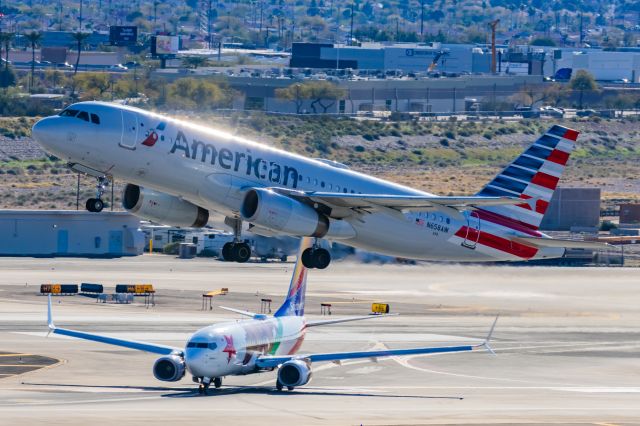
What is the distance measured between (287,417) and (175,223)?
Answer: 1250cm

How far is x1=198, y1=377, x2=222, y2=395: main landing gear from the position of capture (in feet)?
246

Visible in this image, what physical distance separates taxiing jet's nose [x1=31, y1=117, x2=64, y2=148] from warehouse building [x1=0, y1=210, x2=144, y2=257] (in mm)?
68368

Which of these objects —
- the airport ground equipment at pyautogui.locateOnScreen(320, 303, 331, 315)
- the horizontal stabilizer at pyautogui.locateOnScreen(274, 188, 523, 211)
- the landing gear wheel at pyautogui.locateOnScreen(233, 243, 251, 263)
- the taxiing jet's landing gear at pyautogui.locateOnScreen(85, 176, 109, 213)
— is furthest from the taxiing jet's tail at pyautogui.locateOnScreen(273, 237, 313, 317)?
the airport ground equipment at pyautogui.locateOnScreen(320, 303, 331, 315)

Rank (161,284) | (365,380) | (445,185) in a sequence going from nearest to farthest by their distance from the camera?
(365,380), (161,284), (445,185)

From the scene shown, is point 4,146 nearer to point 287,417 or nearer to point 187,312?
point 187,312

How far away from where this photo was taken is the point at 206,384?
2965 inches

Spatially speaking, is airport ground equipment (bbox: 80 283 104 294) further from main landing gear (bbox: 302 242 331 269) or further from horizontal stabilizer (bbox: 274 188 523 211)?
horizontal stabilizer (bbox: 274 188 523 211)

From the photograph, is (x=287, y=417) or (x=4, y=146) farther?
(x=4, y=146)

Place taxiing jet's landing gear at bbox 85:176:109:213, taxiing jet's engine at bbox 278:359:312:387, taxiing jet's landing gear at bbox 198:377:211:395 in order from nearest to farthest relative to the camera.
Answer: taxiing jet's landing gear at bbox 85:176:109:213 → taxiing jet's landing gear at bbox 198:377:211:395 → taxiing jet's engine at bbox 278:359:312:387

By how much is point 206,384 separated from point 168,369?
206 centimetres

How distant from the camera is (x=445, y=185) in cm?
18712

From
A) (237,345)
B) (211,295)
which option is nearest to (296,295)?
(237,345)

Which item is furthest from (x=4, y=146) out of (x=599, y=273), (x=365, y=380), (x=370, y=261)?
(x=365, y=380)

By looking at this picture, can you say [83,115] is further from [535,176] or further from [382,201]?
[535,176]
